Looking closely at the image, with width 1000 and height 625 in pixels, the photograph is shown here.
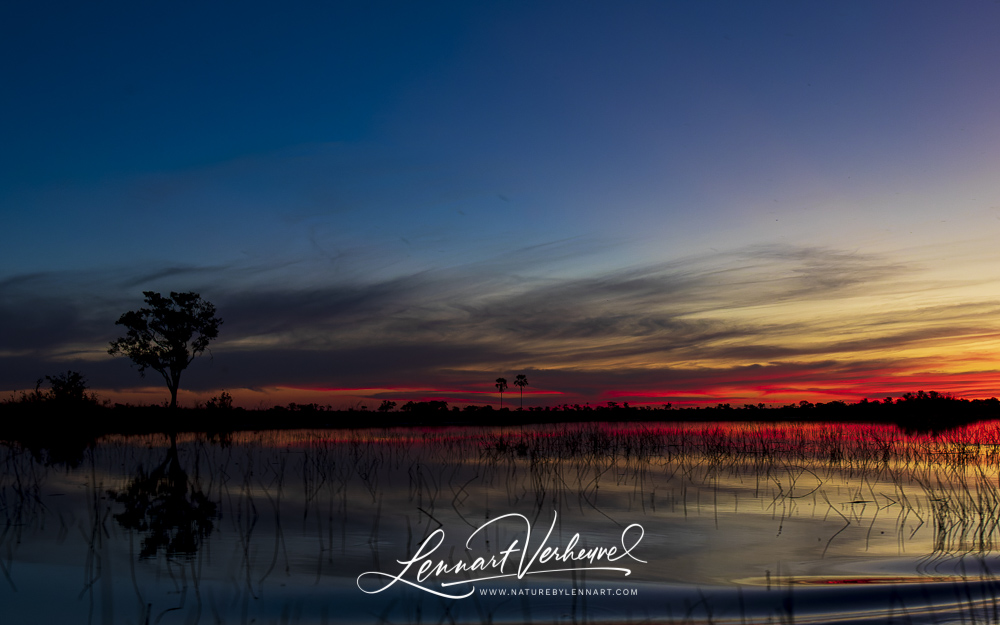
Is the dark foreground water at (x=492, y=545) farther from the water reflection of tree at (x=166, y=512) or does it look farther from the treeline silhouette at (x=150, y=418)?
the treeline silhouette at (x=150, y=418)

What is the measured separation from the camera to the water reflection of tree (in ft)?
35.2

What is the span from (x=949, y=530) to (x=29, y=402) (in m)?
51.2

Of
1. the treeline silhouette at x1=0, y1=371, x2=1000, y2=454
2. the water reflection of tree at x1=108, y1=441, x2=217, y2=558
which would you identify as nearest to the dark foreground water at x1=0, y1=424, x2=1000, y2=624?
the water reflection of tree at x1=108, y1=441, x2=217, y2=558

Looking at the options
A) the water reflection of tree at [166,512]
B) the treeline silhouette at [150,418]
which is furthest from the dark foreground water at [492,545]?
the treeline silhouette at [150,418]

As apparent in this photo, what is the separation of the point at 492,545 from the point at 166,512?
7291mm

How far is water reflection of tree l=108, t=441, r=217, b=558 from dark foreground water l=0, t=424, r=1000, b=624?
88 mm

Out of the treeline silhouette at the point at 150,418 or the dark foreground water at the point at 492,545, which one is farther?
the treeline silhouette at the point at 150,418

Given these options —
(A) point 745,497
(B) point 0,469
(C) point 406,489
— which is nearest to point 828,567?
(A) point 745,497

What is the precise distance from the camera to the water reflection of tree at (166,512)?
1073 centimetres

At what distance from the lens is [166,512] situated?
1335 cm

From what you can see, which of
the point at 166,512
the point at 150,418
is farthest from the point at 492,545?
the point at 150,418

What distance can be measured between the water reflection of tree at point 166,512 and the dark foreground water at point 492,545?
88 mm

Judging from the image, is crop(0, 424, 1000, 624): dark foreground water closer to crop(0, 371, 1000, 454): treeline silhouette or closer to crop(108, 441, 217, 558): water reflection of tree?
crop(108, 441, 217, 558): water reflection of tree

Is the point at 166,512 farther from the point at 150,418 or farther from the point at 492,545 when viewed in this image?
the point at 150,418
